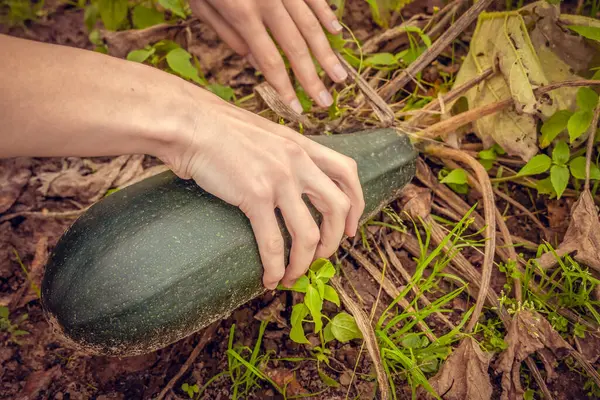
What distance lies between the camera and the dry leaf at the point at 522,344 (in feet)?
6.57

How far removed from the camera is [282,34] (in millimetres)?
2234

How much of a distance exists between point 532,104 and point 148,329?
6.56 ft

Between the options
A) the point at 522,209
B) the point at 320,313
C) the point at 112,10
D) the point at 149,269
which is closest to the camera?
the point at 149,269

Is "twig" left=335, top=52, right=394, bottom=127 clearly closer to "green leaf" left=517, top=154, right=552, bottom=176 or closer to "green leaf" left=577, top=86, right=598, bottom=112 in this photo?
"green leaf" left=517, top=154, right=552, bottom=176

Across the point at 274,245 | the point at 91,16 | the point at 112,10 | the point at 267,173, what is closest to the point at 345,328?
the point at 274,245

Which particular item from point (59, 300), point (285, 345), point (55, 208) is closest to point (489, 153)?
point (285, 345)

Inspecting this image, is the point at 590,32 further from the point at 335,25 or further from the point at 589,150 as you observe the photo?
the point at 335,25

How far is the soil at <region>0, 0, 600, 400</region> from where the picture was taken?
2.15m

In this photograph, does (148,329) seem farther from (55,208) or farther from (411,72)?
(411,72)

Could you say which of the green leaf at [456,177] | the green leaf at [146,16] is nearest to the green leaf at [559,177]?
the green leaf at [456,177]

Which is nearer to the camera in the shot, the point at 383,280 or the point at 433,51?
the point at 383,280

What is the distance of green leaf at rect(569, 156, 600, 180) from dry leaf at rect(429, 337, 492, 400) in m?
0.98

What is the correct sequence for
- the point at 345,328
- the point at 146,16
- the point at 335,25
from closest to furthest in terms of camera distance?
the point at 345,328 → the point at 335,25 → the point at 146,16

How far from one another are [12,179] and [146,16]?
120 centimetres
